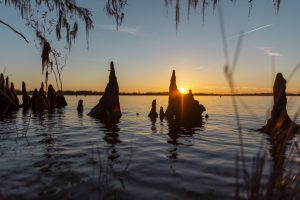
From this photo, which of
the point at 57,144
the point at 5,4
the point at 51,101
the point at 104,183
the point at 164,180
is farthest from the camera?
the point at 51,101

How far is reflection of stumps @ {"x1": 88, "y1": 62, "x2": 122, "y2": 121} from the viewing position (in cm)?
3694

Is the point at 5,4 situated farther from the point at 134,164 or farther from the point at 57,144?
the point at 57,144

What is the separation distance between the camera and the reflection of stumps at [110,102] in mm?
36938

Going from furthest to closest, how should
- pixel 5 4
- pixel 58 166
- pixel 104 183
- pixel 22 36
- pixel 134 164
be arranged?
1. pixel 134 164
2. pixel 58 166
3. pixel 104 183
4. pixel 5 4
5. pixel 22 36

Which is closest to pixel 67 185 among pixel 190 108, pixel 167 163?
pixel 167 163

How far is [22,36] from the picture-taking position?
3623 mm

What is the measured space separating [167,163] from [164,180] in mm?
2667

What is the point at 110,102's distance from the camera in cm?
3781

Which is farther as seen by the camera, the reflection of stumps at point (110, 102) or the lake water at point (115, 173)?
the reflection of stumps at point (110, 102)

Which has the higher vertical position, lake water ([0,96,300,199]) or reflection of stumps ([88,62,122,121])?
reflection of stumps ([88,62,122,121])

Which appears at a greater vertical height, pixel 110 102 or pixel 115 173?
pixel 110 102

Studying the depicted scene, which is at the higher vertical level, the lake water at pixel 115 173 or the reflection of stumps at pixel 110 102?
the reflection of stumps at pixel 110 102

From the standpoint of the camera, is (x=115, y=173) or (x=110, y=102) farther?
(x=110, y=102)

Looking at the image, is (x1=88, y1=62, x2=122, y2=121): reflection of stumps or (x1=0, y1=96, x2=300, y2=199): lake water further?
(x1=88, y1=62, x2=122, y2=121): reflection of stumps
